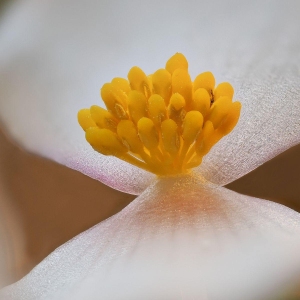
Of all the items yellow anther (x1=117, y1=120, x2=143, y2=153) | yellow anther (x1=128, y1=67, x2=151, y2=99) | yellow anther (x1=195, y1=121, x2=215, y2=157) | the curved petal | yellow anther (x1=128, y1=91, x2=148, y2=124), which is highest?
yellow anther (x1=128, y1=67, x2=151, y2=99)

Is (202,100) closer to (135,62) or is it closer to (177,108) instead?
(177,108)

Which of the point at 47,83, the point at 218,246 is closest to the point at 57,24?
the point at 47,83

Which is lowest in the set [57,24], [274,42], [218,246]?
[218,246]

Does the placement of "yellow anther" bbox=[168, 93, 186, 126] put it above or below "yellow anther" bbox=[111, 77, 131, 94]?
below

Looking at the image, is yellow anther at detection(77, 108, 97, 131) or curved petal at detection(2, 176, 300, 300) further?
yellow anther at detection(77, 108, 97, 131)

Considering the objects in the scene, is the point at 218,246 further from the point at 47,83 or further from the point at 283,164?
the point at 47,83

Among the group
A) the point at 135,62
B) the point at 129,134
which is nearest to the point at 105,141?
the point at 129,134

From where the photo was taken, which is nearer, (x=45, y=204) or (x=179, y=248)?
(x=179, y=248)
